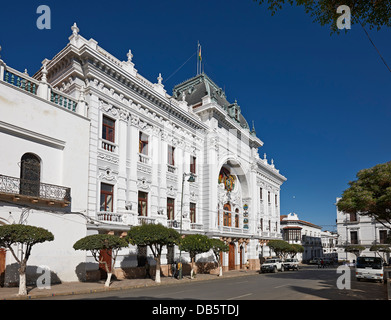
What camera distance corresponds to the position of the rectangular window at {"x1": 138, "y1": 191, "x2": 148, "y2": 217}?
2512 cm

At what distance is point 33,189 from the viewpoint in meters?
17.7

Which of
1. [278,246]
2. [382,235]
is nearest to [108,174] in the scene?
[278,246]

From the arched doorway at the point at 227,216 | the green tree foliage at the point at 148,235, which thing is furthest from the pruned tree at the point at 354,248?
the green tree foliage at the point at 148,235

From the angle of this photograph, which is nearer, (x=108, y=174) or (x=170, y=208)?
(x=108, y=174)

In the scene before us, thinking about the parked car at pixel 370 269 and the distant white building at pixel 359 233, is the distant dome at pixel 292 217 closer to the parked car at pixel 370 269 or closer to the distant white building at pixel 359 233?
the distant white building at pixel 359 233

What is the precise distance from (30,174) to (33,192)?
1115mm

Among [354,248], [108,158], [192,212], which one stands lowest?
[354,248]

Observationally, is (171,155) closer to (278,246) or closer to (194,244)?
(194,244)

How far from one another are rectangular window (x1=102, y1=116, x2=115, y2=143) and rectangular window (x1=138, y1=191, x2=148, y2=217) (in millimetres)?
4518

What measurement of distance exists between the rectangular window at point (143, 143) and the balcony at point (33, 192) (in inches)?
310

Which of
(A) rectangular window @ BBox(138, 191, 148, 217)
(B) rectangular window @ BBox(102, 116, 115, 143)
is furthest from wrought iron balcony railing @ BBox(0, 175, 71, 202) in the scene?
(A) rectangular window @ BBox(138, 191, 148, 217)

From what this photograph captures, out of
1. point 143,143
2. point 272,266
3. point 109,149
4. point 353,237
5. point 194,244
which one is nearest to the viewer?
point 109,149

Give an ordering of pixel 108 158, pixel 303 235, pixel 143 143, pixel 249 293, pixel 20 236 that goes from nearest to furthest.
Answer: pixel 20 236
pixel 249 293
pixel 108 158
pixel 143 143
pixel 303 235

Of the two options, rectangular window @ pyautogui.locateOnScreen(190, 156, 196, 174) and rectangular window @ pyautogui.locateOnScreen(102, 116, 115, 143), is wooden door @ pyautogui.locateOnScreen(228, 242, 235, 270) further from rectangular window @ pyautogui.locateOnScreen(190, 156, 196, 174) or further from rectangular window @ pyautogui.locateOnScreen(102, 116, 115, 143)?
rectangular window @ pyautogui.locateOnScreen(102, 116, 115, 143)
